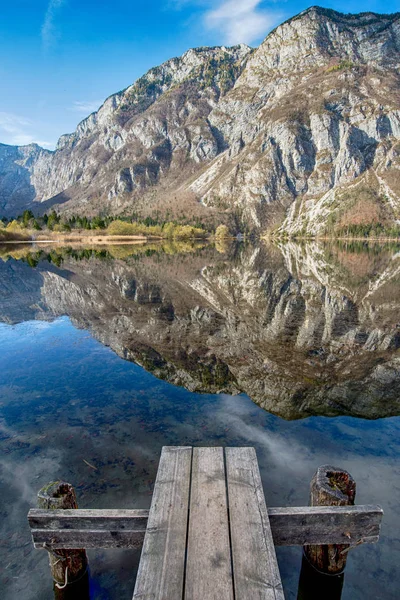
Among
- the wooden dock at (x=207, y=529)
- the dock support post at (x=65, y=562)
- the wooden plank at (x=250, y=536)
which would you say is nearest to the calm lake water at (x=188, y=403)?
the dock support post at (x=65, y=562)

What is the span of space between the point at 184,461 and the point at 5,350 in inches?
628

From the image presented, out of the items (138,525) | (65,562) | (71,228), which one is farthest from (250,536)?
(71,228)

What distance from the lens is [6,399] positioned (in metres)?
12.6

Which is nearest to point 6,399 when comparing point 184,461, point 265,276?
point 184,461

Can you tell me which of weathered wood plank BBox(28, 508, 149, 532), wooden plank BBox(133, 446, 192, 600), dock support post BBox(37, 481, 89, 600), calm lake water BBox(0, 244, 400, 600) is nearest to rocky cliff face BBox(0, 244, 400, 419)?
calm lake water BBox(0, 244, 400, 600)

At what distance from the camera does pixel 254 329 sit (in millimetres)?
20875

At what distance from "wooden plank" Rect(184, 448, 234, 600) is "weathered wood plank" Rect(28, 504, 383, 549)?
748 millimetres

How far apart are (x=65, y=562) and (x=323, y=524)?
4.01 meters

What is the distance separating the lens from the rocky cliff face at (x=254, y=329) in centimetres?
1349

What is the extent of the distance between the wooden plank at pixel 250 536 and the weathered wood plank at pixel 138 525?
359 mm

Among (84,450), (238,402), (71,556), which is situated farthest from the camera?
(238,402)

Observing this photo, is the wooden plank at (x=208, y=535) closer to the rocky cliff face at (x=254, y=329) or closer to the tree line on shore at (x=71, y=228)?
the rocky cliff face at (x=254, y=329)

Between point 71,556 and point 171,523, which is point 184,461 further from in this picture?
point 71,556

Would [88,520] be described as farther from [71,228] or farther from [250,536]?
[71,228]
